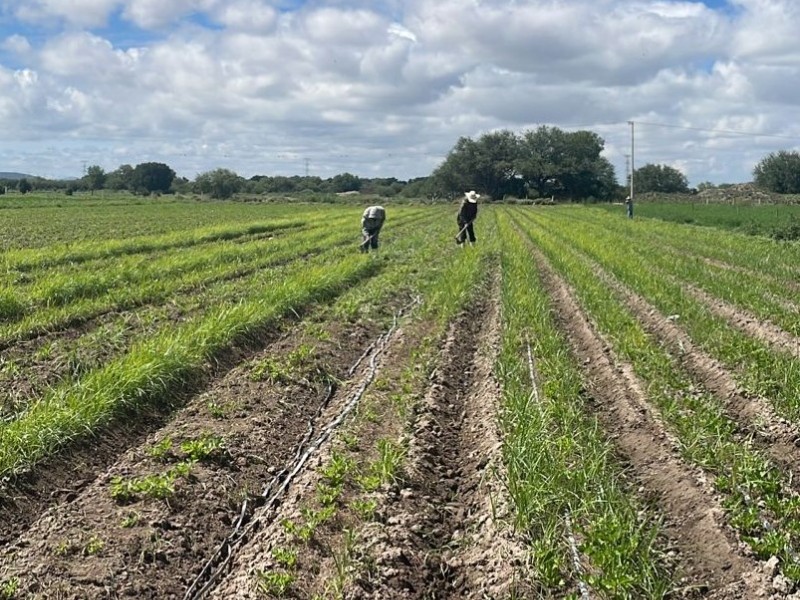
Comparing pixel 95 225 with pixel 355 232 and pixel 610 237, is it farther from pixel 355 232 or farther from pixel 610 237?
pixel 610 237

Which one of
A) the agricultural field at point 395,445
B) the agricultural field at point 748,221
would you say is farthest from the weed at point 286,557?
the agricultural field at point 748,221

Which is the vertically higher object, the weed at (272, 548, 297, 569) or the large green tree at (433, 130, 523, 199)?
the large green tree at (433, 130, 523, 199)

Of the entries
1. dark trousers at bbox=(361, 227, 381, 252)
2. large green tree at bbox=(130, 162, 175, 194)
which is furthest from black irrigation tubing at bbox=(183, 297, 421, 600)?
large green tree at bbox=(130, 162, 175, 194)

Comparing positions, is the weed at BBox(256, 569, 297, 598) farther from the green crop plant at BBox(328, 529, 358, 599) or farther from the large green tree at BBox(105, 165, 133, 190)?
the large green tree at BBox(105, 165, 133, 190)

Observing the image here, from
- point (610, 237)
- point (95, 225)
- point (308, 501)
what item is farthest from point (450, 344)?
point (95, 225)

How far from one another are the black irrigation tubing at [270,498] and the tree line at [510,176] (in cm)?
8967

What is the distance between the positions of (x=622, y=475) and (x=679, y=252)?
1611cm

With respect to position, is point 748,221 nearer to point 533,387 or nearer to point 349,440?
point 533,387

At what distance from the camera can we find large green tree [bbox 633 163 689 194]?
121688mm

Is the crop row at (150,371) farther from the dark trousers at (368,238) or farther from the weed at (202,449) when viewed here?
the dark trousers at (368,238)

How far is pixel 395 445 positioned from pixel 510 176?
321ft

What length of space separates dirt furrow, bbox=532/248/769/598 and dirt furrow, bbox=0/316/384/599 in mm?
2422

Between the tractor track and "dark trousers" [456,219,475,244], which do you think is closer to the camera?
the tractor track

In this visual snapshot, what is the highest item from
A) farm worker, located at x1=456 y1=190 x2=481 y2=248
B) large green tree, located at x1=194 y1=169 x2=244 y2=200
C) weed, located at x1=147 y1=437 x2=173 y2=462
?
large green tree, located at x1=194 y1=169 x2=244 y2=200
